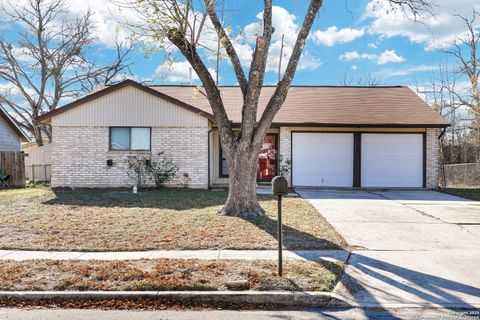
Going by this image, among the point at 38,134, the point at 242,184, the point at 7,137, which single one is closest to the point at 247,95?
the point at 242,184

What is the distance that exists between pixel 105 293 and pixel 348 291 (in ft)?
10.0

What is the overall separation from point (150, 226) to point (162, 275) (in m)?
3.63

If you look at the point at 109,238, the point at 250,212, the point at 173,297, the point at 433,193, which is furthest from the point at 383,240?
the point at 433,193

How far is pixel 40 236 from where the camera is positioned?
333 inches

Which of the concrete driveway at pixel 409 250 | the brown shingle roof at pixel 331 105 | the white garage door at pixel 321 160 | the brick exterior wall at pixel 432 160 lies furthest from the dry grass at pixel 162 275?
the brick exterior wall at pixel 432 160

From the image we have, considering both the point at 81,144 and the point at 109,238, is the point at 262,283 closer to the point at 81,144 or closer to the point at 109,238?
the point at 109,238

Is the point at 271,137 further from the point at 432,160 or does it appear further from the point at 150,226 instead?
the point at 150,226

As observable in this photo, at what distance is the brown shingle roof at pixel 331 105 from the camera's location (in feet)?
58.5

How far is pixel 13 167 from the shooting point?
22.1m

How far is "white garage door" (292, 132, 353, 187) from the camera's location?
18516 millimetres

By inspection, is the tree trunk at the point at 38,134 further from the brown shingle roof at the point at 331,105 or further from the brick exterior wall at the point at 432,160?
the brick exterior wall at the point at 432,160

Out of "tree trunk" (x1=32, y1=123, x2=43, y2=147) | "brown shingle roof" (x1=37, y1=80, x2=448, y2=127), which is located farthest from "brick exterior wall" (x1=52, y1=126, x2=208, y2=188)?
"tree trunk" (x1=32, y1=123, x2=43, y2=147)

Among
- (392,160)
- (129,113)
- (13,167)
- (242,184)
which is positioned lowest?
(242,184)

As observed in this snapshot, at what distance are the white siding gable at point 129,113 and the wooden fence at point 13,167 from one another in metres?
6.76
